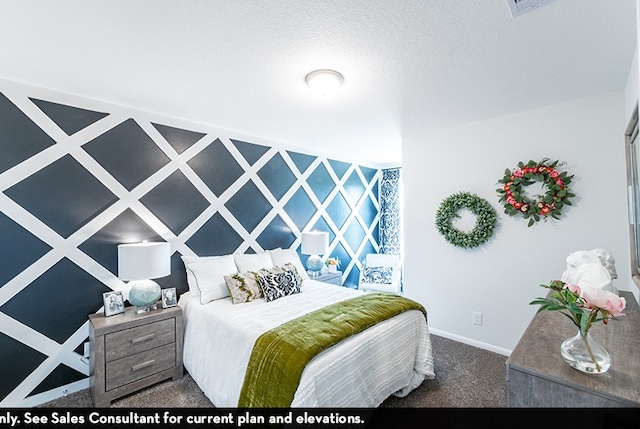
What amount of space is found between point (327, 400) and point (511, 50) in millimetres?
2436

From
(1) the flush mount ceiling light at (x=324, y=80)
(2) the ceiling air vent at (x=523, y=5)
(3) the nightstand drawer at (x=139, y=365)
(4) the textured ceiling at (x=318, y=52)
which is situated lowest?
(3) the nightstand drawer at (x=139, y=365)

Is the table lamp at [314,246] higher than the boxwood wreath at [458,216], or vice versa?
the boxwood wreath at [458,216]

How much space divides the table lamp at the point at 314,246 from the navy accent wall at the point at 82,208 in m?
0.67

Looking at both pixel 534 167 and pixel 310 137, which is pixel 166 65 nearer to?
pixel 310 137

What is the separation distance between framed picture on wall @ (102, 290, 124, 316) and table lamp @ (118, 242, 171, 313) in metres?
0.11

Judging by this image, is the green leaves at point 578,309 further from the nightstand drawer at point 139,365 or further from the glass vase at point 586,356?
the nightstand drawer at point 139,365

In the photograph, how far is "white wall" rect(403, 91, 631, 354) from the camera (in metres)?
2.41

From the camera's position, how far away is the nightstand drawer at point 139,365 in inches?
84.4

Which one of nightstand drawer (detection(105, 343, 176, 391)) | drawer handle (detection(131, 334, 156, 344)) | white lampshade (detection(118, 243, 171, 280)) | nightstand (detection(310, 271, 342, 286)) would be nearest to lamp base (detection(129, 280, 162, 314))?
white lampshade (detection(118, 243, 171, 280))

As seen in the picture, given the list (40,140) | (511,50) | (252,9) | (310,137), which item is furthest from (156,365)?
(511,50)

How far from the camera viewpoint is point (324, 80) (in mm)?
2062

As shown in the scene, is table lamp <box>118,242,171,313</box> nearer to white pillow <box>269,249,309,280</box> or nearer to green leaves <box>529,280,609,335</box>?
white pillow <box>269,249,309,280</box>

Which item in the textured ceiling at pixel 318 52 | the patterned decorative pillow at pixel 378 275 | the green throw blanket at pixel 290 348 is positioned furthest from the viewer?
the patterned decorative pillow at pixel 378 275

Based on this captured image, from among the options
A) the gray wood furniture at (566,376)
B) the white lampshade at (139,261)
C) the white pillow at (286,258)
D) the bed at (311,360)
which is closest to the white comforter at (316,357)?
the bed at (311,360)
